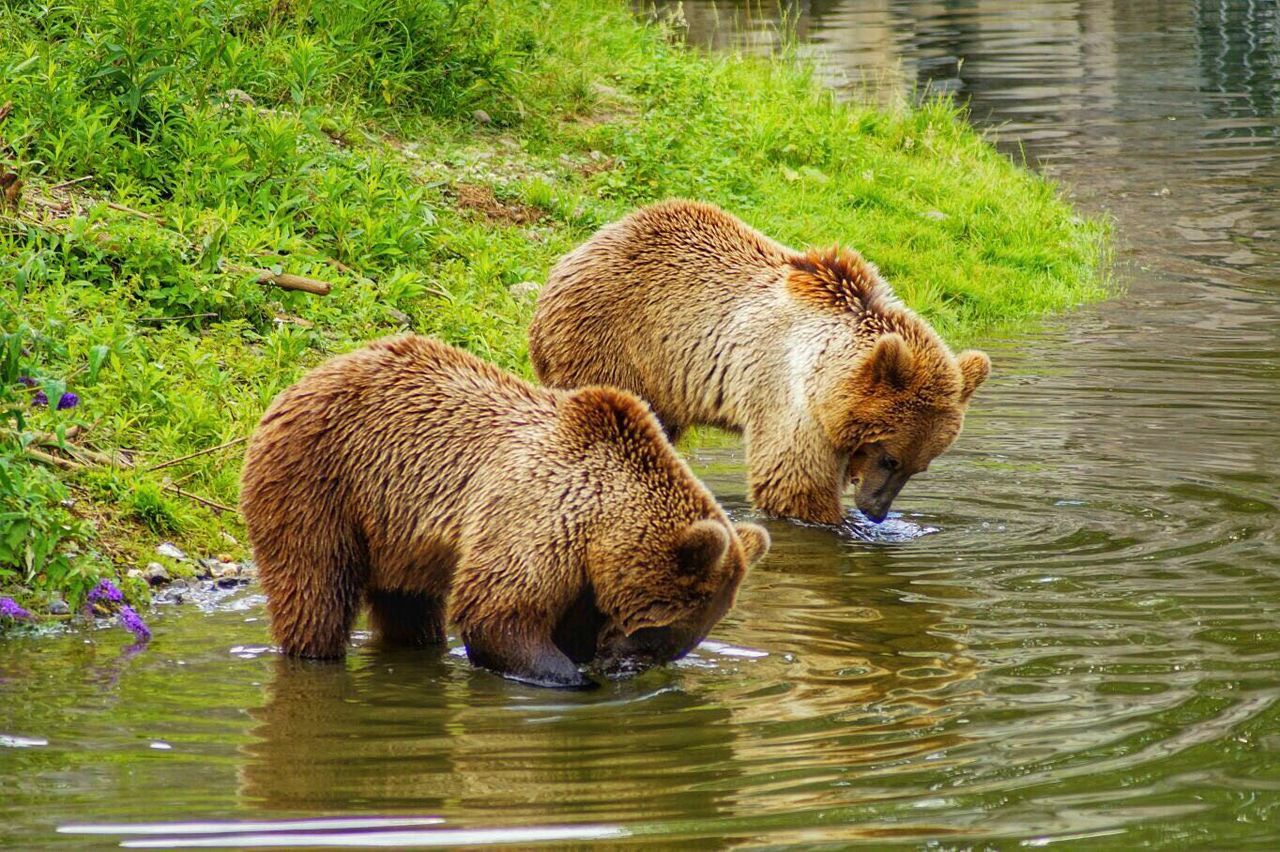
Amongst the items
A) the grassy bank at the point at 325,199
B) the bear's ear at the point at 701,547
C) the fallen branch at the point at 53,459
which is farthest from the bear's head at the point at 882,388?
the fallen branch at the point at 53,459

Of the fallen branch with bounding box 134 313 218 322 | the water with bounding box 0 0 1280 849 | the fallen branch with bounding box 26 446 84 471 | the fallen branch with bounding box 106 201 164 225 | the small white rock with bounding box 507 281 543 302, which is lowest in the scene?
the water with bounding box 0 0 1280 849

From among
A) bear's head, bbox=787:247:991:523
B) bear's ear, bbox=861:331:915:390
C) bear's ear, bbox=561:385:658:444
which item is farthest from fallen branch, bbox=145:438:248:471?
bear's ear, bbox=861:331:915:390

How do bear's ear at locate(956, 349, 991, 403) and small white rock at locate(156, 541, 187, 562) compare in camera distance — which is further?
bear's ear at locate(956, 349, 991, 403)

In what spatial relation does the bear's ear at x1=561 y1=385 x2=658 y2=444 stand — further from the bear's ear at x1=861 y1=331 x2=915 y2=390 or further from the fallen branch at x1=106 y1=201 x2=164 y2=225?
the fallen branch at x1=106 y1=201 x2=164 y2=225

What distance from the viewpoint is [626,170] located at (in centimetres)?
1315

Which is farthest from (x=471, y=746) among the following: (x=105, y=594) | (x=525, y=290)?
(x=525, y=290)

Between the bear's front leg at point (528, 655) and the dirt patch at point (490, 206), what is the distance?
6141 millimetres

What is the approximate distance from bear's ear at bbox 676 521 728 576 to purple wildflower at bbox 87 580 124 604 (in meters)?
2.38

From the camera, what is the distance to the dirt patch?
11.9 meters

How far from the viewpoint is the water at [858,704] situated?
480 centimetres

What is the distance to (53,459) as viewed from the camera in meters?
7.30

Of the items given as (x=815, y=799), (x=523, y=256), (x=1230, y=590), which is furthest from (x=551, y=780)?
(x=523, y=256)

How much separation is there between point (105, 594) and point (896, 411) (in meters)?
3.91

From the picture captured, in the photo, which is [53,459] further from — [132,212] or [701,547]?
[701,547]
